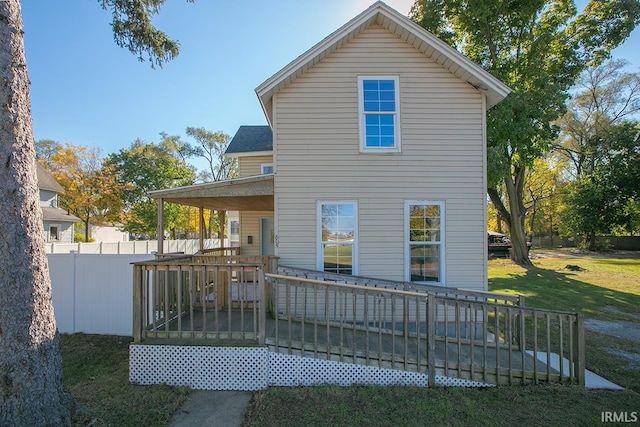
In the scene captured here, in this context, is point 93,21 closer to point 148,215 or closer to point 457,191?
point 457,191

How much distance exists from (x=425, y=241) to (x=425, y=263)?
→ 46cm

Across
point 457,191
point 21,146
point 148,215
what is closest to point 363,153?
point 457,191

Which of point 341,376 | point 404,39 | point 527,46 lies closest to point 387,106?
point 404,39

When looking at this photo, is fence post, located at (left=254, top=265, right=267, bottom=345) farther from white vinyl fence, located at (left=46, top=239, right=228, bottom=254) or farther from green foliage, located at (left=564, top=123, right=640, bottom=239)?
green foliage, located at (left=564, top=123, right=640, bottom=239)

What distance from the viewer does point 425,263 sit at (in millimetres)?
6664

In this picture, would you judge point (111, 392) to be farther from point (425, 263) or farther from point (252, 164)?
point (252, 164)

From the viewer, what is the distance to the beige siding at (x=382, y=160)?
662 cm

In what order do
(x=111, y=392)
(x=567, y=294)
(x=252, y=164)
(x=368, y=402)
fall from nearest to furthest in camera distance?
1. (x=368, y=402)
2. (x=111, y=392)
3. (x=567, y=294)
4. (x=252, y=164)

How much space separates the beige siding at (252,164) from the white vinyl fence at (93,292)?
269 inches

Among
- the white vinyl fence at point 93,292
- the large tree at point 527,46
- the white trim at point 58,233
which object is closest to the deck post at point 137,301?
the white vinyl fence at point 93,292

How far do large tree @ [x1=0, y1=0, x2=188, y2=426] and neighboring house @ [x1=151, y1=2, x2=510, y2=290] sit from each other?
3587 mm

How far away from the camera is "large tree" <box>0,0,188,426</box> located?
301 centimetres

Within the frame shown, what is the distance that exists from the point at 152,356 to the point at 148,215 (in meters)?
28.4

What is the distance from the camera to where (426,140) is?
22.1ft
